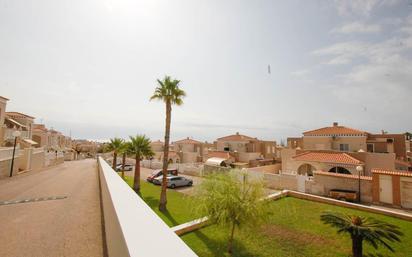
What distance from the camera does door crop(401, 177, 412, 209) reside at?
56.1 feet

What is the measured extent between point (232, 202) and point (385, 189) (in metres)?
16.6

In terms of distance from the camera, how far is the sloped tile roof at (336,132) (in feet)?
112

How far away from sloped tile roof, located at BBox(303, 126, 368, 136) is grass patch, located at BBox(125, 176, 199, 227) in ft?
84.1

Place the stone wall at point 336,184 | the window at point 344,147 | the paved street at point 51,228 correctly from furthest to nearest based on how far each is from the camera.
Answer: the window at point 344,147 < the stone wall at point 336,184 < the paved street at point 51,228

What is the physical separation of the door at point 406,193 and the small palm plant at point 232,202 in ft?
49.1

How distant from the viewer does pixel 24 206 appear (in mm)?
8398

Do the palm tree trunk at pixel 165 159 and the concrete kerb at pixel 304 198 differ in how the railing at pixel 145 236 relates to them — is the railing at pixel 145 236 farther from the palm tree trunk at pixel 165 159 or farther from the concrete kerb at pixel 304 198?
the palm tree trunk at pixel 165 159

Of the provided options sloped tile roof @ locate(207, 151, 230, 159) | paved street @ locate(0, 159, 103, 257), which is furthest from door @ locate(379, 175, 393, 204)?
sloped tile roof @ locate(207, 151, 230, 159)

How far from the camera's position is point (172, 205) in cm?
2111

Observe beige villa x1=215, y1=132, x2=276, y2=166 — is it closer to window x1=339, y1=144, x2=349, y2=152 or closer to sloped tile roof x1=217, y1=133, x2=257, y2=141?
sloped tile roof x1=217, y1=133, x2=257, y2=141

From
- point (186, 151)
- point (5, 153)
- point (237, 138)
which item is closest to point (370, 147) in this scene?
point (237, 138)

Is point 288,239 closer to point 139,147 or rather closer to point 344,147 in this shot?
point 139,147

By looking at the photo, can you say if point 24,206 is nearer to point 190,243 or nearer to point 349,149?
point 190,243

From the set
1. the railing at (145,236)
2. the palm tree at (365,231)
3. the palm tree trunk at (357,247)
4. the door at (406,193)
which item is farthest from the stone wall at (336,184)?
the railing at (145,236)
